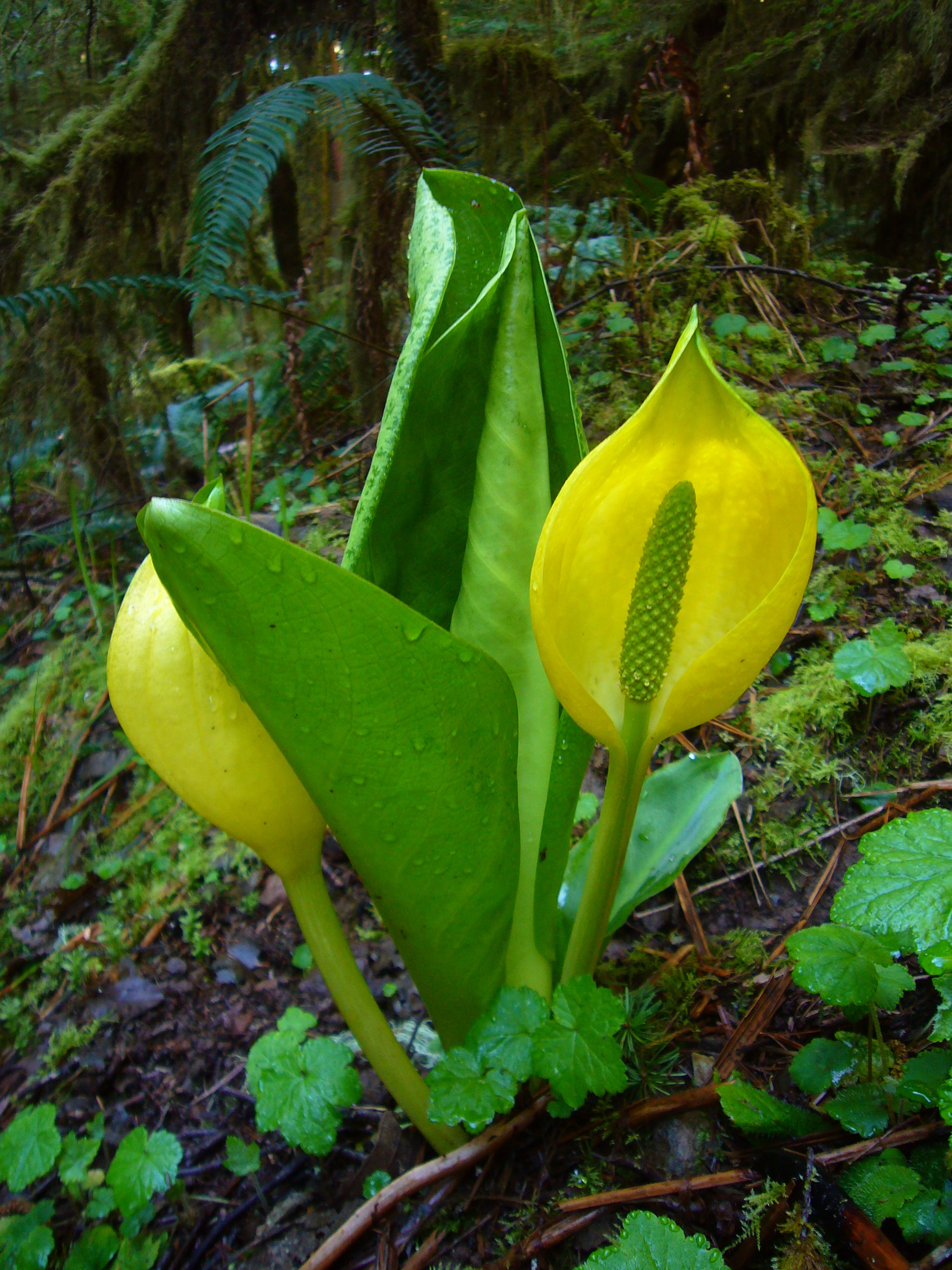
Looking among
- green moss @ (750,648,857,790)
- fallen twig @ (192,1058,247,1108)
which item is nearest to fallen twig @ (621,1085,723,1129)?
green moss @ (750,648,857,790)

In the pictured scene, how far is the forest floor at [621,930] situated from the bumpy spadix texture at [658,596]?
0.49m

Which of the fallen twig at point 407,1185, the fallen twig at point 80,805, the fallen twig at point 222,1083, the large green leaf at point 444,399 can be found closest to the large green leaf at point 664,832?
the fallen twig at point 407,1185

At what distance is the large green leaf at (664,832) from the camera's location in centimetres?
95

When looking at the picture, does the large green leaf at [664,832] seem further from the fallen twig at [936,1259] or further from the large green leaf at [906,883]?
the fallen twig at [936,1259]

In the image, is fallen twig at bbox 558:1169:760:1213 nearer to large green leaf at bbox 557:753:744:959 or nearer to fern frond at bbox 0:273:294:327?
large green leaf at bbox 557:753:744:959

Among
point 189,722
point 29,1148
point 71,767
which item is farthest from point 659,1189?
point 71,767

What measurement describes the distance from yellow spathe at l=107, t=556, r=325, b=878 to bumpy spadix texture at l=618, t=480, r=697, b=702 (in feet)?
1.15

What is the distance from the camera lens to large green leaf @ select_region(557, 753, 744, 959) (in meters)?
0.95

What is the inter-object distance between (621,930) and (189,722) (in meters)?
0.76

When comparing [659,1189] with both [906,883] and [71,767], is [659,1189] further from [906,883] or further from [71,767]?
[71,767]

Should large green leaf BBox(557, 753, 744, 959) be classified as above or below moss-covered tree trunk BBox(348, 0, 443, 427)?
below

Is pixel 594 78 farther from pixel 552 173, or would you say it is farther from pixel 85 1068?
pixel 85 1068

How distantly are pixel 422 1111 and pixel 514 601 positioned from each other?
612 mm

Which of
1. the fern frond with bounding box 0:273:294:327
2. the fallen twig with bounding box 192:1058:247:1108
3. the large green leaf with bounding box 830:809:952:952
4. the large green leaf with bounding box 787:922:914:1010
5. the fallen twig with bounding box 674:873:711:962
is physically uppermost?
the fern frond with bounding box 0:273:294:327
